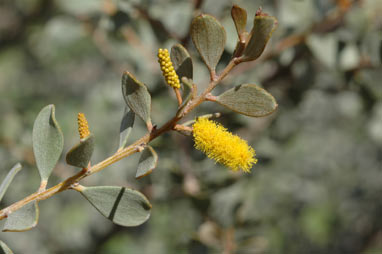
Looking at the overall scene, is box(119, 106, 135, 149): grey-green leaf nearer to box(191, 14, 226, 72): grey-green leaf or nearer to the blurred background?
box(191, 14, 226, 72): grey-green leaf

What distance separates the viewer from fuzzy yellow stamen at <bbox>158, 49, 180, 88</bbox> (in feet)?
2.70

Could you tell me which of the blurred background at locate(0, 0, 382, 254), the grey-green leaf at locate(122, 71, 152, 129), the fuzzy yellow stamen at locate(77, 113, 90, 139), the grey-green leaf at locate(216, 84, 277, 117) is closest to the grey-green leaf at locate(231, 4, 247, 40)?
the grey-green leaf at locate(216, 84, 277, 117)

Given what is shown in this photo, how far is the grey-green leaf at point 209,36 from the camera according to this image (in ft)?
2.81

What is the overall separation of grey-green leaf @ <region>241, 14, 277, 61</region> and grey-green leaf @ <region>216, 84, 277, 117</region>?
0.20 ft

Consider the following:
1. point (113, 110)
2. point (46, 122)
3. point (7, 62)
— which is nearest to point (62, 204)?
point (113, 110)

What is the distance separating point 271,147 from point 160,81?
0.68 meters

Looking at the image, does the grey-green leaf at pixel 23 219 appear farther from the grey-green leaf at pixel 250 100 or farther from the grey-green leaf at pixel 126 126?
the grey-green leaf at pixel 250 100

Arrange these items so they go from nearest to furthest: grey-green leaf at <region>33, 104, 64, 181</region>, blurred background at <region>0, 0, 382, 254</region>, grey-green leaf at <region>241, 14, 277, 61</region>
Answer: grey-green leaf at <region>241, 14, 277, 61</region> < grey-green leaf at <region>33, 104, 64, 181</region> < blurred background at <region>0, 0, 382, 254</region>

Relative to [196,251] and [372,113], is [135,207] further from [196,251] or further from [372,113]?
[372,113]

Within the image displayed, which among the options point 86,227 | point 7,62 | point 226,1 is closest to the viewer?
point 226,1

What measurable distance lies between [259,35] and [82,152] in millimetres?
403

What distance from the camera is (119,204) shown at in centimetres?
90

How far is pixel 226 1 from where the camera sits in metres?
1.73

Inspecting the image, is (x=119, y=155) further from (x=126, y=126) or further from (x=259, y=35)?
(x=259, y=35)
